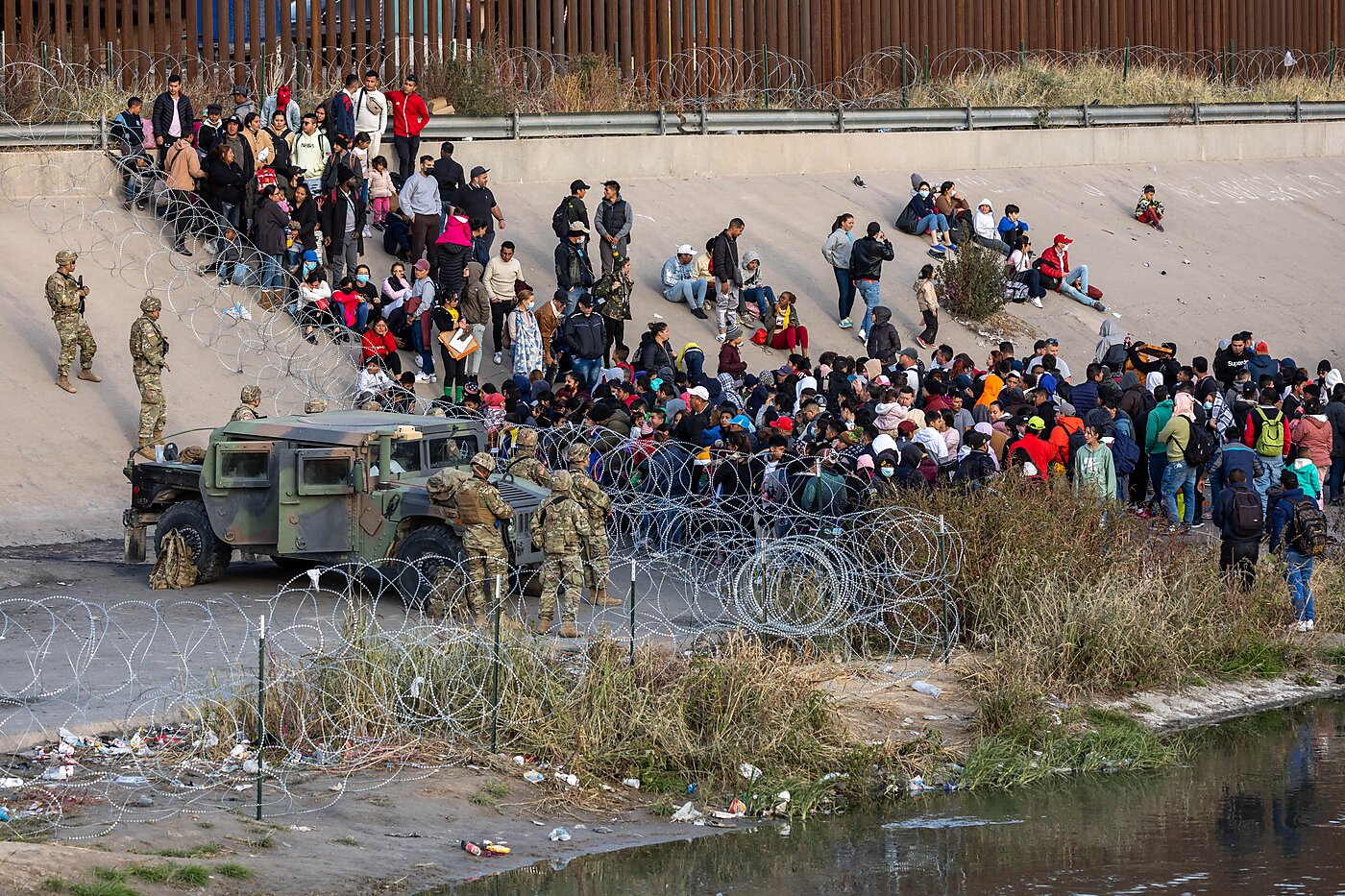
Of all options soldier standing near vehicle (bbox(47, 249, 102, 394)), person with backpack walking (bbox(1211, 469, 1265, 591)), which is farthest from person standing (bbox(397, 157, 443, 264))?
person with backpack walking (bbox(1211, 469, 1265, 591))

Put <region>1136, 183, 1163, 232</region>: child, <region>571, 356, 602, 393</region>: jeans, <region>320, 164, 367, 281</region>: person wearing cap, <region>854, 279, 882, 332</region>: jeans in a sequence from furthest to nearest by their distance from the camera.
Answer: <region>1136, 183, 1163, 232</region>: child
<region>854, 279, 882, 332</region>: jeans
<region>320, 164, 367, 281</region>: person wearing cap
<region>571, 356, 602, 393</region>: jeans

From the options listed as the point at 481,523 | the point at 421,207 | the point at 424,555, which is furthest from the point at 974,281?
the point at 481,523

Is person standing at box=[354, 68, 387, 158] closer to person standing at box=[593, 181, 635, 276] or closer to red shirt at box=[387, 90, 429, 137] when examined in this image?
red shirt at box=[387, 90, 429, 137]

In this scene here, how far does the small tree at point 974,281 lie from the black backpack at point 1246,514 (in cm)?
1210

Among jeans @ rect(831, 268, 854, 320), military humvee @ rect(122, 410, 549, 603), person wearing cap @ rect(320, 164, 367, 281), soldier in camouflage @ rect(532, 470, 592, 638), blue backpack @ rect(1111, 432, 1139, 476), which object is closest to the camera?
soldier in camouflage @ rect(532, 470, 592, 638)

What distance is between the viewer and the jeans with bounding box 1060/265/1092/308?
28297mm

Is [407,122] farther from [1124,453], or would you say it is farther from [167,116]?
[1124,453]

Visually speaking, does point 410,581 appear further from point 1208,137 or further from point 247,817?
point 1208,137

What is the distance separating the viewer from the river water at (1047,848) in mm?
10039

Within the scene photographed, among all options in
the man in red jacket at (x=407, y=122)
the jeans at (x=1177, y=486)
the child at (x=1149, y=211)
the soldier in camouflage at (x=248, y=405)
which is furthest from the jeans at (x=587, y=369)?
the child at (x=1149, y=211)

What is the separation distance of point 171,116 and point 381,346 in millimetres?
4507

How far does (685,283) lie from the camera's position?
83.4ft

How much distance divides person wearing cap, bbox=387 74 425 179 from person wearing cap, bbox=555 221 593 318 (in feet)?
9.73

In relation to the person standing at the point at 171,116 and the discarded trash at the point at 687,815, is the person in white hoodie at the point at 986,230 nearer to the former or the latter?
the person standing at the point at 171,116
